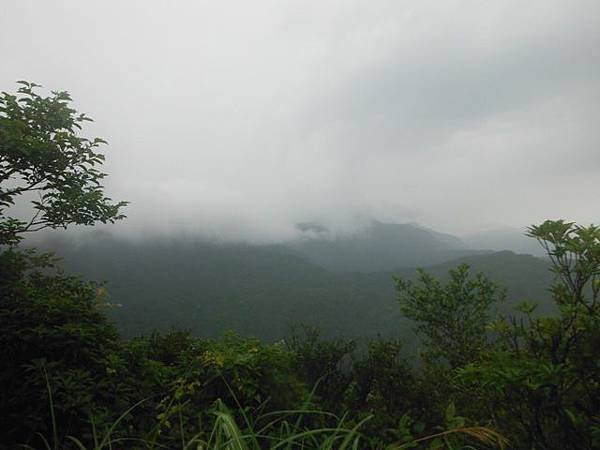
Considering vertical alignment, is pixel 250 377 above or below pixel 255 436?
below

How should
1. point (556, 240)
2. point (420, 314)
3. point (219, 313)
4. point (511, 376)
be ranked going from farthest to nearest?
1. point (219, 313)
2. point (420, 314)
3. point (556, 240)
4. point (511, 376)

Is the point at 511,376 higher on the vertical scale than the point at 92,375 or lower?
higher

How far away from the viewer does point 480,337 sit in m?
10.6

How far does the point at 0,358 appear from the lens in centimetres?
376

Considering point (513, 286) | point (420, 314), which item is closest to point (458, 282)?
point (420, 314)

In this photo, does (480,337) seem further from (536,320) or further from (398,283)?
(536,320)

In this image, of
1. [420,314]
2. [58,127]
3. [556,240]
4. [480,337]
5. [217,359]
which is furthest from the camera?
[420,314]

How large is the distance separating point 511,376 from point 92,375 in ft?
14.6

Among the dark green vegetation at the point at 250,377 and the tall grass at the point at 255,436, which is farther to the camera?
the dark green vegetation at the point at 250,377

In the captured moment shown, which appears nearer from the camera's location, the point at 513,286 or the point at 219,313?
the point at 513,286

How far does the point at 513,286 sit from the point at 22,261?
511 feet

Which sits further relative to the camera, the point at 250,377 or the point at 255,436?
the point at 250,377

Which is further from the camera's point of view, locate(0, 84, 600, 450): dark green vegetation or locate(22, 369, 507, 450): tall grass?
locate(0, 84, 600, 450): dark green vegetation

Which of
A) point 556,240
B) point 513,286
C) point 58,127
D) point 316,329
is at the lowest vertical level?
point 513,286
